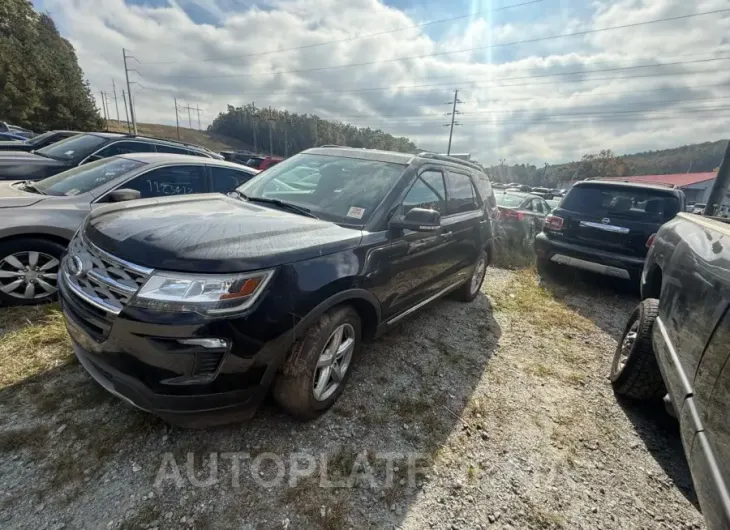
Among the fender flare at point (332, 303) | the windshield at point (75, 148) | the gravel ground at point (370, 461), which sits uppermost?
the windshield at point (75, 148)

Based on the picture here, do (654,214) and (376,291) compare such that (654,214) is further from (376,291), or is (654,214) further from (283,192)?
(283,192)

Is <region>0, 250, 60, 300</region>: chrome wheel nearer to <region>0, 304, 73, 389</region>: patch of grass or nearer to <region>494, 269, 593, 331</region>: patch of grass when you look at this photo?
<region>0, 304, 73, 389</region>: patch of grass

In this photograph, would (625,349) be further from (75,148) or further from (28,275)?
(75,148)

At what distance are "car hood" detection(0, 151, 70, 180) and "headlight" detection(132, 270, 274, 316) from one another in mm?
5225

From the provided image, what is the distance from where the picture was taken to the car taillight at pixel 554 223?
5.69 meters

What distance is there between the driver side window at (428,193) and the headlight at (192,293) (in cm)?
154

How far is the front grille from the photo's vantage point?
177cm

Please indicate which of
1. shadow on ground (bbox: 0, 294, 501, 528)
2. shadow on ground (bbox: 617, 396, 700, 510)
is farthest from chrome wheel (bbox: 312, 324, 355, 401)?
→ shadow on ground (bbox: 617, 396, 700, 510)

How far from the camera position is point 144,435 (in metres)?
2.14

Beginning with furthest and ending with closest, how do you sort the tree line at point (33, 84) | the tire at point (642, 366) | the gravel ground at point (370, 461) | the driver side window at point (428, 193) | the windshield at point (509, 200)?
the tree line at point (33, 84) → the windshield at point (509, 200) → the driver side window at point (428, 193) → the tire at point (642, 366) → the gravel ground at point (370, 461)

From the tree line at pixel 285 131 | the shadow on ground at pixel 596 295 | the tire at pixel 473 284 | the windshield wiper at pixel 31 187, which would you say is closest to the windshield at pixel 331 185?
the tire at pixel 473 284

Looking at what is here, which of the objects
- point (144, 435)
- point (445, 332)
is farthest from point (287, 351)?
point (445, 332)

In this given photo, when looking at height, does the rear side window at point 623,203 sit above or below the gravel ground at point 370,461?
above

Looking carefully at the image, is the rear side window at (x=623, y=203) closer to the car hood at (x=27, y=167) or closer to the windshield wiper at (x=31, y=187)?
the windshield wiper at (x=31, y=187)
